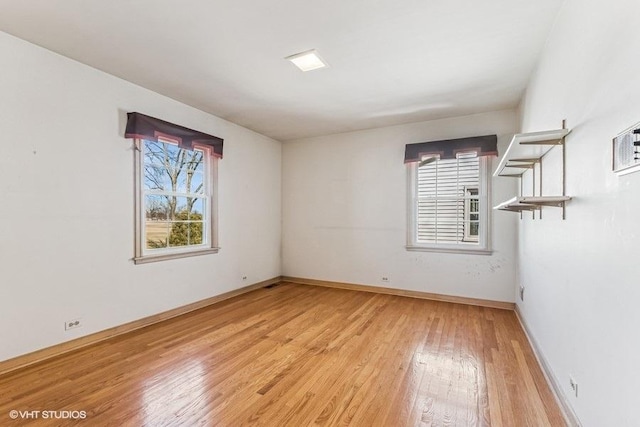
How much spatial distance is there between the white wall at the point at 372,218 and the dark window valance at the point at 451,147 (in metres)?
0.16

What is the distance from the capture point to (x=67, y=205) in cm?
271

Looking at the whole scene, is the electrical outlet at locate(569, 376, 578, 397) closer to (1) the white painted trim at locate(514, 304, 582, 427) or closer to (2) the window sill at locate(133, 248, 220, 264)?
(1) the white painted trim at locate(514, 304, 582, 427)

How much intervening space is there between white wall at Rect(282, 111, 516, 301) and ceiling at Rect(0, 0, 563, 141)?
0.97 meters

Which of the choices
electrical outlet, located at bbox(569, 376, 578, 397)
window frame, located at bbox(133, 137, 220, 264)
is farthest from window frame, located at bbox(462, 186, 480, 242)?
window frame, located at bbox(133, 137, 220, 264)

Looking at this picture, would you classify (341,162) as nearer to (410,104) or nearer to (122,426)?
(410,104)

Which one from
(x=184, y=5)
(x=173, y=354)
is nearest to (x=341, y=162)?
(x=184, y=5)

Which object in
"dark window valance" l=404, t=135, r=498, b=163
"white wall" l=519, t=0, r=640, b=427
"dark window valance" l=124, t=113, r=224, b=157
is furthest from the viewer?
"dark window valance" l=404, t=135, r=498, b=163

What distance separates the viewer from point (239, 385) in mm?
2127

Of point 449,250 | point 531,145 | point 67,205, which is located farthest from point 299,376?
point 449,250

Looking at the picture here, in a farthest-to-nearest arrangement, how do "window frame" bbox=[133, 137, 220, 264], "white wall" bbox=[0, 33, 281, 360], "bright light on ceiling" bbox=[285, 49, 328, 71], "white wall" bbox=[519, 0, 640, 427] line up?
"window frame" bbox=[133, 137, 220, 264], "bright light on ceiling" bbox=[285, 49, 328, 71], "white wall" bbox=[0, 33, 281, 360], "white wall" bbox=[519, 0, 640, 427]

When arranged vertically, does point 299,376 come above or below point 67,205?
below

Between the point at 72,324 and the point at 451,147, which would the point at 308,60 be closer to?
the point at 451,147

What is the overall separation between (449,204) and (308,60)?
9.62 ft

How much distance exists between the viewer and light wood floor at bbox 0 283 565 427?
1.81 metres
